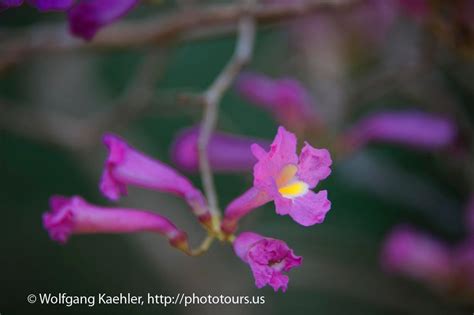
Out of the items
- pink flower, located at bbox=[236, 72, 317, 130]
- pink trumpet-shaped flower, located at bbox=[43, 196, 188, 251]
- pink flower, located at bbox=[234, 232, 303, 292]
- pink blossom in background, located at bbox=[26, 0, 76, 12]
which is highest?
pink flower, located at bbox=[236, 72, 317, 130]

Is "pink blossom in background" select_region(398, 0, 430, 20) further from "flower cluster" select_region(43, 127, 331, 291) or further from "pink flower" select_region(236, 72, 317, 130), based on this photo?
"flower cluster" select_region(43, 127, 331, 291)

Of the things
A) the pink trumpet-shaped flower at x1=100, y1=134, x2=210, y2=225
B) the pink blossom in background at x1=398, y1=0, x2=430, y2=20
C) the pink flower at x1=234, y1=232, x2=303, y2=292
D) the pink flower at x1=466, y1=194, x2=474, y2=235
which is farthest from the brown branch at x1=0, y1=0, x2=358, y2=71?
the pink flower at x1=466, y1=194, x2=474, y2=235

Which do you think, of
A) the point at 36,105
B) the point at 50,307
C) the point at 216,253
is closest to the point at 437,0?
the point at 50,307

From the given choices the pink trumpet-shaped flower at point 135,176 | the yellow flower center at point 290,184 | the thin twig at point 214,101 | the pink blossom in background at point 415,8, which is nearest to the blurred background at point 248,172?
the pink blossom in background at point 415,8

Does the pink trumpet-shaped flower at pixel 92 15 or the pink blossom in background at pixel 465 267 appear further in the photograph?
the pink blossom in background at pixel 465 267

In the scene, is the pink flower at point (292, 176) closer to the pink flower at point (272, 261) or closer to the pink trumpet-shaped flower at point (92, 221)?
the pink flower at point (272, 261)

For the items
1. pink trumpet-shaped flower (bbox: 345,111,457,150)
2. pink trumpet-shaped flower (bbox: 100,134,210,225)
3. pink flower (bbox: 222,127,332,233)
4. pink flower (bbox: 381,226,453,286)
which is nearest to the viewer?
pink flower (bbox: 222,127,332,233)

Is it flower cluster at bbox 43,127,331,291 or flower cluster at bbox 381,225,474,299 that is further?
flower cluster at bbox 381,225,474,299
